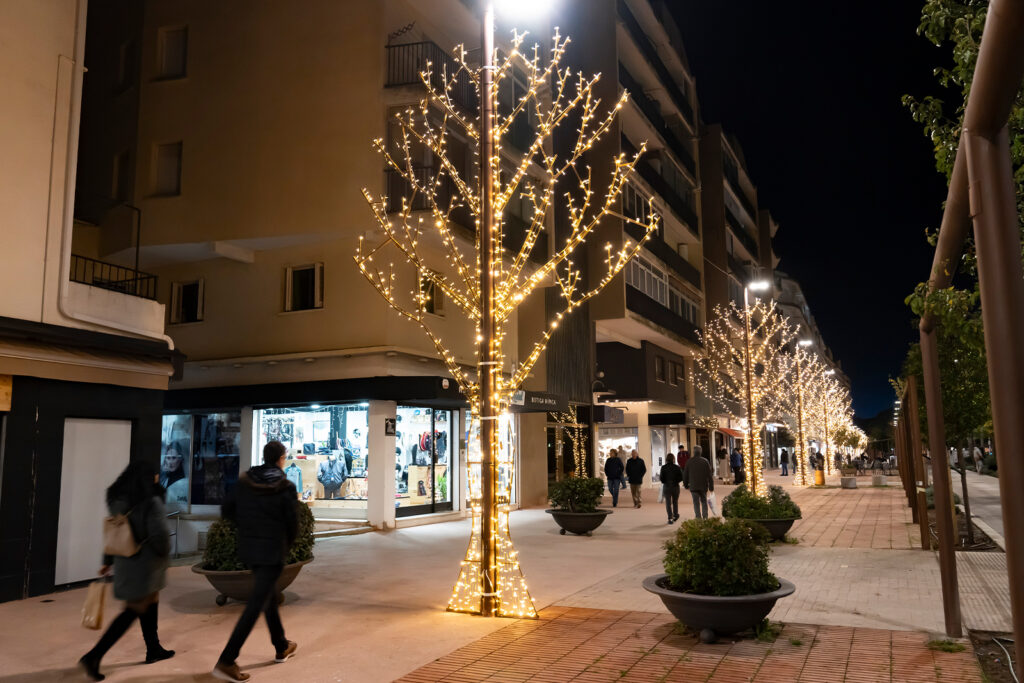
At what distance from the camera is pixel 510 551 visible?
9234 millimetres

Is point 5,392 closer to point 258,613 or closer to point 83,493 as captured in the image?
point 83,493

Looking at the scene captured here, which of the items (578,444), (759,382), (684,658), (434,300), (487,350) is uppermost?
(434,300)

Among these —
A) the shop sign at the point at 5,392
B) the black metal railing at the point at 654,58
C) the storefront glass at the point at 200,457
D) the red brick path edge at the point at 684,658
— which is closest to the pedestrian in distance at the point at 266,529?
the red brick path edge at the point at 684,658

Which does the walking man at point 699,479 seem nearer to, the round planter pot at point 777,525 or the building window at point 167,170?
the round planter pot at point 777,525

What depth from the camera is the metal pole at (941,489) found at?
25.0 feet

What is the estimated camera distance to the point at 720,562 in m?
7.58

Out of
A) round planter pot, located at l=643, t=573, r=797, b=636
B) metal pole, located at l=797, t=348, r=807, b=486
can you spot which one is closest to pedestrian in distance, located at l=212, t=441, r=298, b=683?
round planter pot, located at l=643, t=573, r=797, b=636

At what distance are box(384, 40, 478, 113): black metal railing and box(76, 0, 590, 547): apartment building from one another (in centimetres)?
6

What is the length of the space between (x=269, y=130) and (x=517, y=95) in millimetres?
9298

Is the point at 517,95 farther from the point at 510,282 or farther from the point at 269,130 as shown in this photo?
the point at 510,282

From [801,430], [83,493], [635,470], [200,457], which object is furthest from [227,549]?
[801,430]

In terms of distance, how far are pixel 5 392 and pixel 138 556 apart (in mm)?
4820

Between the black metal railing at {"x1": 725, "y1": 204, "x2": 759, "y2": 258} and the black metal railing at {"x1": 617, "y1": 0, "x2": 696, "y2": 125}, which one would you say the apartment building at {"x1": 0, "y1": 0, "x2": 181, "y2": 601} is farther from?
the black metal railing at {"x1": 725, "y1": 204, "x2": 759, "y2": 258}

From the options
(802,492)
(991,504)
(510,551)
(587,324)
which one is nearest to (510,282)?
(510,551)
